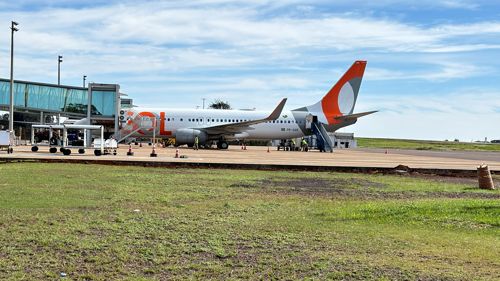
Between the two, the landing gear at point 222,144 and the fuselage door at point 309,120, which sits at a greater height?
the fuselage door at point 309,120

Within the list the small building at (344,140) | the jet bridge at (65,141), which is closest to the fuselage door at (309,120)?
the jet bridge at (65,141)

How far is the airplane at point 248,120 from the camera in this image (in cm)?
4962

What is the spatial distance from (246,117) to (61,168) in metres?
33.5

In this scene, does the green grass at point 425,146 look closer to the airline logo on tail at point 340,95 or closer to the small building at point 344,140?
the small building at point 344,140

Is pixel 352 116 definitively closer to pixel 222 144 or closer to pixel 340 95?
pixel 340 95

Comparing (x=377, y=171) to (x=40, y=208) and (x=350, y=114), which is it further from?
(x=350, y=114)

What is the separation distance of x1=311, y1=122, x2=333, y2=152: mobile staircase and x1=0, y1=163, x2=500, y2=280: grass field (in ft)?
122

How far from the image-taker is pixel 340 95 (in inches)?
2200

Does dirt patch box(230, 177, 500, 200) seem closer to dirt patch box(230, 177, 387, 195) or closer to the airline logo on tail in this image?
dirt patch box(230, 177, 387, 195)

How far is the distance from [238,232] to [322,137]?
149 ft

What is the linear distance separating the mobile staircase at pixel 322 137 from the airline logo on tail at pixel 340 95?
41.6 inches

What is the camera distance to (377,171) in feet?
80.5

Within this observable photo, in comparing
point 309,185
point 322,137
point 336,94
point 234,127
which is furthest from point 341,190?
point 336,94

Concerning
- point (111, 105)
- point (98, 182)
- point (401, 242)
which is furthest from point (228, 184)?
point (111, 105)
